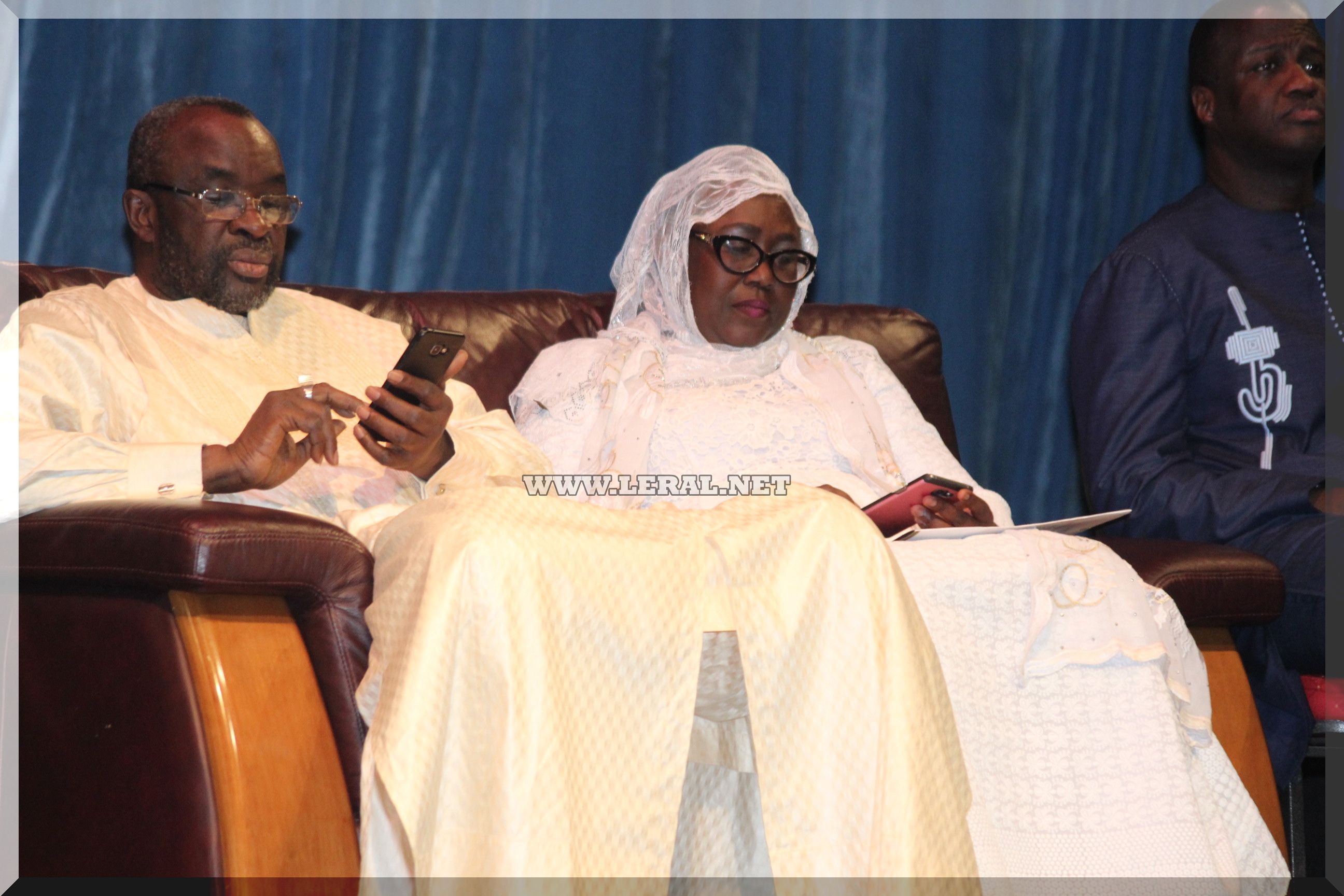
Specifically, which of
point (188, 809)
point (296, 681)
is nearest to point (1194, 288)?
point (296, 681)

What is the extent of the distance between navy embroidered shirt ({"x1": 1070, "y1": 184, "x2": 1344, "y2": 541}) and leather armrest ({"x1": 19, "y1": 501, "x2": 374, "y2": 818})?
5.29ft

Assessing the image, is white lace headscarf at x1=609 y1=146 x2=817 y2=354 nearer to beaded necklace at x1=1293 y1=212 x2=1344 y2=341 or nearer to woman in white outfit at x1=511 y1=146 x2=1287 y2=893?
woman in white outfit at x1=511 y1=146 x2=1287 y2=893

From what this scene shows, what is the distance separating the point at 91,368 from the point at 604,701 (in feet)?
3.69

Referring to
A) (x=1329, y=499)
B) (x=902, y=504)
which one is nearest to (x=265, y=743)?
(x=902, y=504)

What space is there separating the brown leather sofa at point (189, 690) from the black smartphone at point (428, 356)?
38 cm

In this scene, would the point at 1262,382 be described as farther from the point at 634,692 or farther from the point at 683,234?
the point at 634,692

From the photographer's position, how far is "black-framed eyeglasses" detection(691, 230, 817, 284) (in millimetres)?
2803

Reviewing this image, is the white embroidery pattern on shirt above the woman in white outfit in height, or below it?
above

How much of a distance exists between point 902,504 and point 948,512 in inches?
7.5

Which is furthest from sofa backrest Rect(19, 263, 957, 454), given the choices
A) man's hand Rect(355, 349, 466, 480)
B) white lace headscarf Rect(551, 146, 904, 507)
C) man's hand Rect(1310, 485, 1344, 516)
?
man's hand Rect(1310, 485, 1344, 516)

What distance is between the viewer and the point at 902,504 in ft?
7.08

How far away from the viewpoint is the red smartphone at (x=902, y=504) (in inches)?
84.6

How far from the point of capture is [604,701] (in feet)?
5.52

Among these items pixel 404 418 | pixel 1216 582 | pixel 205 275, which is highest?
pixel 205 275
